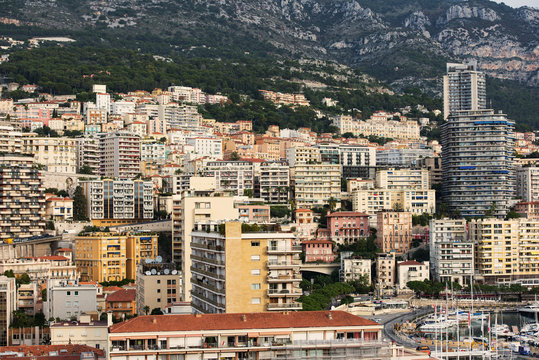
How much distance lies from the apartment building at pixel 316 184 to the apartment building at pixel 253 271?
278 ft

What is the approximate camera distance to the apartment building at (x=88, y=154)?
14638cm

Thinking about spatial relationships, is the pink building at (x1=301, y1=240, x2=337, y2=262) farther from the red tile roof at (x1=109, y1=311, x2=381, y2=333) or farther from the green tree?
the red tile roof at (x1=109, y1=311, x2=381, y2=333)

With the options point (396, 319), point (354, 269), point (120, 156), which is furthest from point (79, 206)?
point (396, 319)

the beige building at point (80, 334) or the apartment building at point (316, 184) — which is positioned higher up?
the apartment building at point (316, 184)

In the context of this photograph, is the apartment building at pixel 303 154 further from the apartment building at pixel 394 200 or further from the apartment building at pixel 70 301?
the apartment building at pixel 70 301

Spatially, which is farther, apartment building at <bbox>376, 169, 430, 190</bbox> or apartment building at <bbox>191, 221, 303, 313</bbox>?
apartment building at <bbox>376, 169, 430, 190</bbox>

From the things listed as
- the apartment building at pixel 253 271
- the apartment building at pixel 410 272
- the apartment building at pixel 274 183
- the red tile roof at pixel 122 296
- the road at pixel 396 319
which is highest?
the apartment building at pixel 274 183

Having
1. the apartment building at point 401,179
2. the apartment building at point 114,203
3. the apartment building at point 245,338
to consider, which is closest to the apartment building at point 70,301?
the apartment building at point 245,338

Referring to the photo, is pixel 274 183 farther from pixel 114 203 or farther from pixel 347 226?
pixel 114 203

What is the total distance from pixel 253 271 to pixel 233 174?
8946 centimetres

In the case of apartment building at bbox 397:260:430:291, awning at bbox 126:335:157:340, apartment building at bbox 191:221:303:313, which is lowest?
apartment building at bbox 397:260:430:291

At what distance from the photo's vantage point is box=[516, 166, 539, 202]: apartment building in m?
153

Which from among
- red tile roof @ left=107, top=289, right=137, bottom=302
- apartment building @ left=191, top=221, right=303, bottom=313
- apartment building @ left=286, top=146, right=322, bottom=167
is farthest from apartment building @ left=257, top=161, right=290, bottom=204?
apartment building @ left=191, top=221, right=303, bottom=313

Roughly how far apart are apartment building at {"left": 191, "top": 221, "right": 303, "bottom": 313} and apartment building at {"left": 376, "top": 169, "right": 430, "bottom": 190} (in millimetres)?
91288
